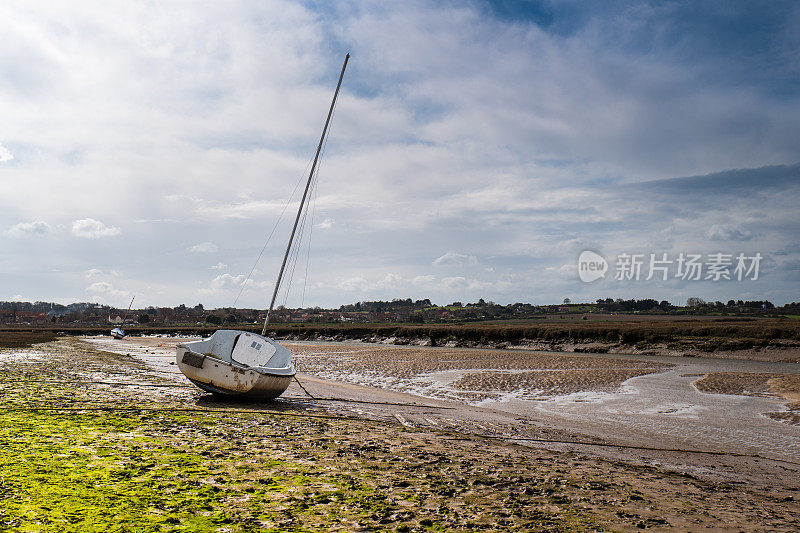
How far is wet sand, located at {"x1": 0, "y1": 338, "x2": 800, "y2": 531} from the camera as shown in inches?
240

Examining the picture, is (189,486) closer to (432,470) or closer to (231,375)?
(432,470)

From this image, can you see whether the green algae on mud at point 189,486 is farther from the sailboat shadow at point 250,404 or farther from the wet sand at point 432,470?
the sailboat shadow at point 250,404

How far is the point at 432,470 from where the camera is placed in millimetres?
8195

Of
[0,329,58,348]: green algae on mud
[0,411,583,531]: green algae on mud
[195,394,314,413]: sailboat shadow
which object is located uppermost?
[0,411,583,531]: green algae on mud

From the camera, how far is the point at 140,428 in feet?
33.5

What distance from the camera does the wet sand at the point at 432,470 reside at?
6.09 meters

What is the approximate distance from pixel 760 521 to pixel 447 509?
435 centimetres

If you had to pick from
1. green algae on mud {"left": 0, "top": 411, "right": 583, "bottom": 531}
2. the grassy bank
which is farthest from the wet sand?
the grassy bank

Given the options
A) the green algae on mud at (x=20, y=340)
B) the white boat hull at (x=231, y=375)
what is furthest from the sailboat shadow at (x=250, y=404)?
the green algae on mud at (x=20, y=340)

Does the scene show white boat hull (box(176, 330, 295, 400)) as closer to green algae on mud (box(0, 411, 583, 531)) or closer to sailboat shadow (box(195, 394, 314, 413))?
sailboat shadow (box(195, 394, 314, 413))

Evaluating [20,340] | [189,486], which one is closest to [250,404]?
[189,486]

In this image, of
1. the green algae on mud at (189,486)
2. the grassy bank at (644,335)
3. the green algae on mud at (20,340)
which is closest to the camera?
the green algae on mud at (189,486)

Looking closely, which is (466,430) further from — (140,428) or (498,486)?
(140,428)

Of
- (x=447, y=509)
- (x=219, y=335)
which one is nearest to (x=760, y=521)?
(x=447, y=509)
